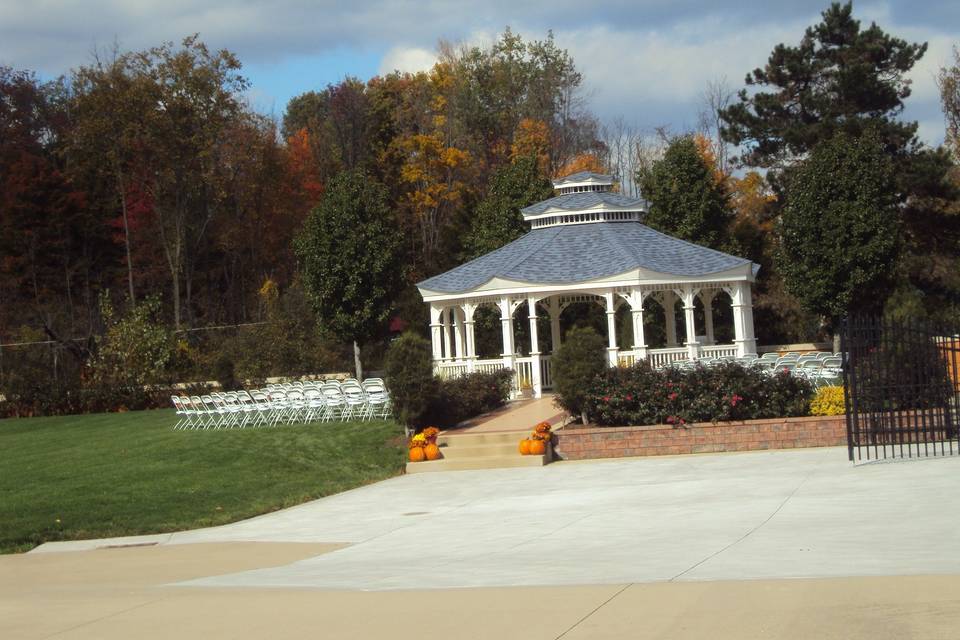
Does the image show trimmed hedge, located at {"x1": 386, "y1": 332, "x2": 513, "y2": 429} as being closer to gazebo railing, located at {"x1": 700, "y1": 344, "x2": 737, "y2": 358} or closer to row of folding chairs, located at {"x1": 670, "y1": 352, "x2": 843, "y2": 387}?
row of folding chairs, located at {"x1": 670, "y1": 352, "x2": 843, "y2": 387}

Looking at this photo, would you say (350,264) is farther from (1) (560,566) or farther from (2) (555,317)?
(1) (560,566)

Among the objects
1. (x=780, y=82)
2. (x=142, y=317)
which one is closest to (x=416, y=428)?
(x=142, y=317)

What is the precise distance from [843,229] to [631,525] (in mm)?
24951

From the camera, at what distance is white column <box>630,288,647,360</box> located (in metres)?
28.7

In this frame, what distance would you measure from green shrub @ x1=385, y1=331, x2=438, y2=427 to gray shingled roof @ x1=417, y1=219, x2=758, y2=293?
22.9 ft

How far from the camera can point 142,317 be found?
3906 cm

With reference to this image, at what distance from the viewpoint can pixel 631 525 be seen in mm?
13211

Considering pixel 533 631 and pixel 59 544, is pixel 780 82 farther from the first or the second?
pixel 533 631

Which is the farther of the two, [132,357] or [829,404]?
[132,357]

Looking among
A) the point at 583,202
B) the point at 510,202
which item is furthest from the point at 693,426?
the point at 510,202

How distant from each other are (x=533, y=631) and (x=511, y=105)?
177ft

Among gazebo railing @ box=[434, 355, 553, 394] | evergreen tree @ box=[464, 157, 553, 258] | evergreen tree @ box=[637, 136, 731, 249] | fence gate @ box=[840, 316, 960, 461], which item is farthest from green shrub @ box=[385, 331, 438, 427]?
evergreen tree @ box=[637, 136, 731, 249]

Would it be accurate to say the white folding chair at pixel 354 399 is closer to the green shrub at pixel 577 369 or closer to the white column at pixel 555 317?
the green shrub at pixel 577 369

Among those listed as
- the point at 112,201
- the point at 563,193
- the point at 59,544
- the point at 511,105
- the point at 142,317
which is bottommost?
the point at 59,544
